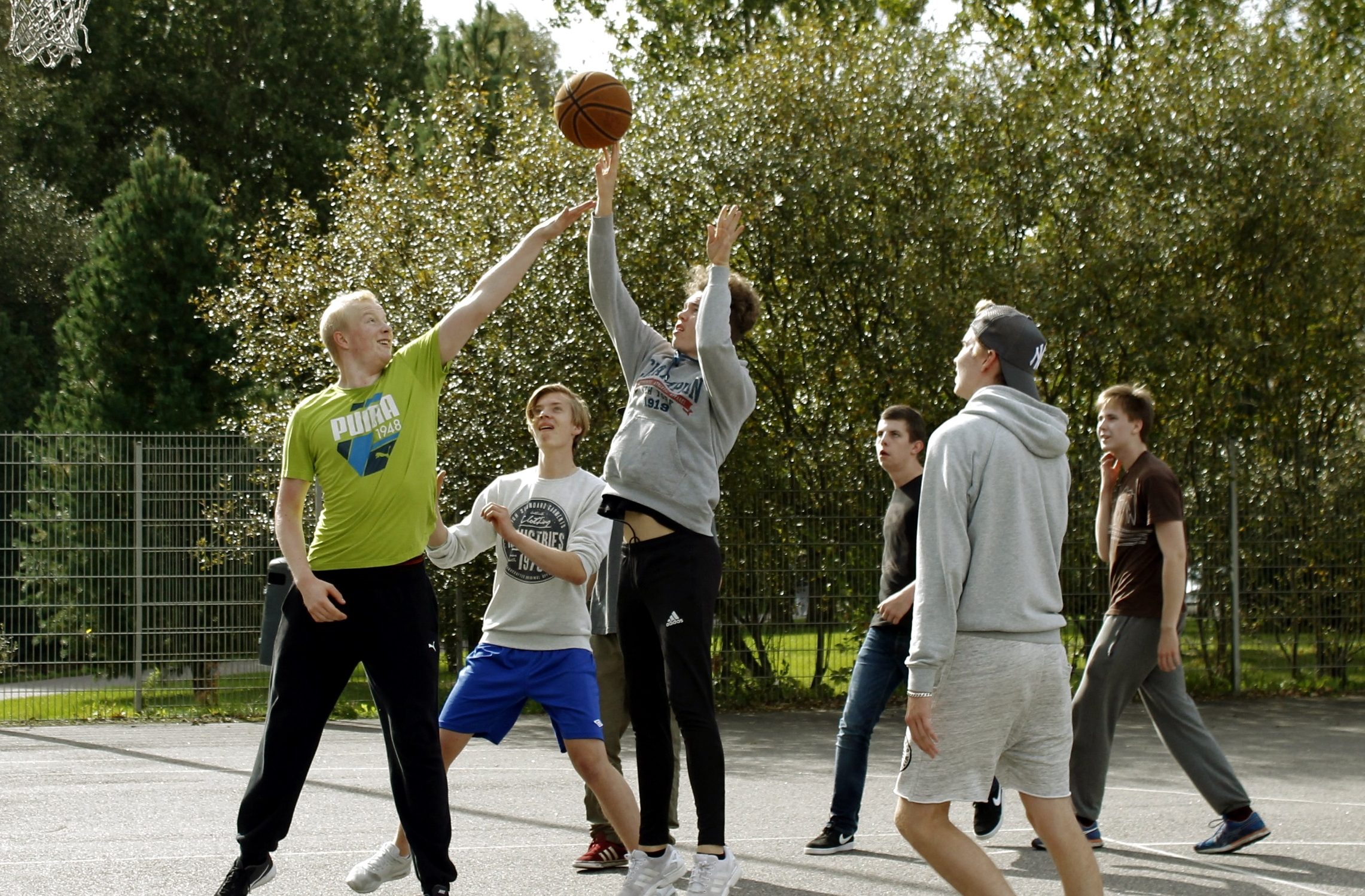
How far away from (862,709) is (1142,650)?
1.26 meters

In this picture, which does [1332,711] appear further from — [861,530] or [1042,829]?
[1042,829]

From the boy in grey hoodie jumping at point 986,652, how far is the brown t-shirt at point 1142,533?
93.6 inches

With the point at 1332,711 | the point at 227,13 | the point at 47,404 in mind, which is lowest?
the point at 1332,711

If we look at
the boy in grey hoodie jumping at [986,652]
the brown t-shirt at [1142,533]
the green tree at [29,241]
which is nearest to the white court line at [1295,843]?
the brown t-shirt at [1142,533]

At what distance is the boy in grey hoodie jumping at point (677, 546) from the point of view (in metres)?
5.10

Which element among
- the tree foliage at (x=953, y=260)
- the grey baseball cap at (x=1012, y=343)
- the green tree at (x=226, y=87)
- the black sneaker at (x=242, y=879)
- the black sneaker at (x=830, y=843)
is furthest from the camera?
the green tree at (x=226, y=87)

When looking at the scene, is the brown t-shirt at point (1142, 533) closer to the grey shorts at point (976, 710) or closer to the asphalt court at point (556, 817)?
the asphalt court at point (556, 817)

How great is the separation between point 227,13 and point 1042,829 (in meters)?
33.9

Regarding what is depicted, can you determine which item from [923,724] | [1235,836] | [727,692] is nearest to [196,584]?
[727,692]

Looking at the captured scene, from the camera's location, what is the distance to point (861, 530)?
12.5 metres

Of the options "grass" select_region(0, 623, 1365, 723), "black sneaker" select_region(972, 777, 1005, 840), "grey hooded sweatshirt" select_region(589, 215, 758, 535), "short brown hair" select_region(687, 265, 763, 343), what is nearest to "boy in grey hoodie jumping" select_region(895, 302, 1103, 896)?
"grey hooded sweatshirt" select_region(589, 215, 758, 535)

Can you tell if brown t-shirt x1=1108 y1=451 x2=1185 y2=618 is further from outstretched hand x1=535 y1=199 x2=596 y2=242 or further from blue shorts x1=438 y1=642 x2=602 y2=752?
outstretched hand x1=535 y1=199 x2=596 y2=242

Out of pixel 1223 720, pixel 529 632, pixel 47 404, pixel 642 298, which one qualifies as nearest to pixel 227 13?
pixel 47 404

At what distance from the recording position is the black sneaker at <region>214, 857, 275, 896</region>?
15.6ft
